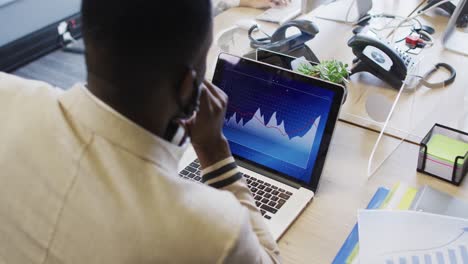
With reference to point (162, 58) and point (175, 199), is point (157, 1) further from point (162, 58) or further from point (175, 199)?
point (175, 199)

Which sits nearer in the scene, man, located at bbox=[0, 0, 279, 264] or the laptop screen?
man, located at bbox=[0, 0, 279, 264]

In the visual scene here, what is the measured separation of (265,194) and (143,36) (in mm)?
523

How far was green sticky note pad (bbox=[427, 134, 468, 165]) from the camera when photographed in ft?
3.34

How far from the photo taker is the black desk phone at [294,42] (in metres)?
1.44

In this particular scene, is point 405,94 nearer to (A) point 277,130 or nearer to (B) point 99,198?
(A) point 277,130

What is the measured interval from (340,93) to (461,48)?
829 mm

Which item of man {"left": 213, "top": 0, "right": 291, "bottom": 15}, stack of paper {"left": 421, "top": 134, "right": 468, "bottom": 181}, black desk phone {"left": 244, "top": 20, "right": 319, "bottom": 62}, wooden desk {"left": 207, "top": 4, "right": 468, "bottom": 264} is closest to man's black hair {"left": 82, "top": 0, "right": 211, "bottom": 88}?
wooden desk {"left": 207, "top": 4, "right": 468, "bottom": 264}

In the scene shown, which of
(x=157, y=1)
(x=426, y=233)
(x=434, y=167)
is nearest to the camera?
(x=157, y=1)

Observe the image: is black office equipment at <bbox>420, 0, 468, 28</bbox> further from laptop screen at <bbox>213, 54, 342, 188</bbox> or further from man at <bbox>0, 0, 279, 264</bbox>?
man at <bbox>0, 0, 279, 264</bbox>

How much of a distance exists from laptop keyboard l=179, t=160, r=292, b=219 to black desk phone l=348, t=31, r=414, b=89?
1.83 ft

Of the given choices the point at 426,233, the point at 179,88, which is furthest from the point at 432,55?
the point at 179,88

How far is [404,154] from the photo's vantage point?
1.12 m

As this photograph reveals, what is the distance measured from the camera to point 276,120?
1038 mm

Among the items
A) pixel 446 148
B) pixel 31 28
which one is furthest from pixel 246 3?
pixel 31 28
